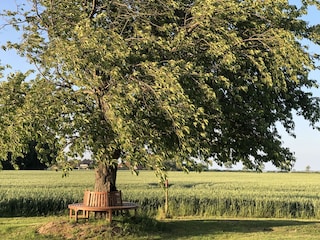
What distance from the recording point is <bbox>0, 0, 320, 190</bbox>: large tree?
976 centimetres

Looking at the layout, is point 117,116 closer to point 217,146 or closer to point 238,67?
point 238,67

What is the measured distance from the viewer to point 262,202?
21.1 meters

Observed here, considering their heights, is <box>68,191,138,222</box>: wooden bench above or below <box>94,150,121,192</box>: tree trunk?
below

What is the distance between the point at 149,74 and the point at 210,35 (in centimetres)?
192

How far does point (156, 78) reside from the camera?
965 cm

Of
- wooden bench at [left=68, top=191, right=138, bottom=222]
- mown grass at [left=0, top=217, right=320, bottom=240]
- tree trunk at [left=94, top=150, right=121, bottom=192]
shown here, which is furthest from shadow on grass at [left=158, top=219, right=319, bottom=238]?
tree trunk at [left=94, top=150, right=121, bottom=192]

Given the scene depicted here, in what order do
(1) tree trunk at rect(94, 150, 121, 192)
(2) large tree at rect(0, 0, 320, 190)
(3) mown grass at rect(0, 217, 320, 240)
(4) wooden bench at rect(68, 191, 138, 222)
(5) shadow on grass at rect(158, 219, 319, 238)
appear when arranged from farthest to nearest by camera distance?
(5) shadow on grass at rect(158, 219, 319, 238), (1) tree trunk at rect(94, 150, 121, 192), (4) wooden bench at rect(68, 191, 138, 222), (3) mown grass at rect(0, 217, 320, 240), (2) large tree at rect(0, 0, 320, 190)

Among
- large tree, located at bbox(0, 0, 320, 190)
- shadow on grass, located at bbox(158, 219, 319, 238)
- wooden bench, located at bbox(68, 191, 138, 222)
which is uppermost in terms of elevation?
large tree, located at bbox(0, 0, 320, 190)

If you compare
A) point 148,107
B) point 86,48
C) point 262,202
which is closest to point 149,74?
point 148,107

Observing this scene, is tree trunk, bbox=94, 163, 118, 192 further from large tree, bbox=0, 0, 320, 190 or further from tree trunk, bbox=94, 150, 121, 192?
large tree, bbox=0, 0, 320, 190

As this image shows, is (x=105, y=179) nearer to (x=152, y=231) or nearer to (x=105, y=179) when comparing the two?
(x=105, y=179)

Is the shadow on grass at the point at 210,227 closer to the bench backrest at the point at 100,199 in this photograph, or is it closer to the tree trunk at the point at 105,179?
the bench backrest at the point at 100,199

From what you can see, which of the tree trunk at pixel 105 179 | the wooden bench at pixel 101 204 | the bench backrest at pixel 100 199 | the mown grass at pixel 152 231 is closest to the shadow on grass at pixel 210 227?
the mown grass at pixel 152 231

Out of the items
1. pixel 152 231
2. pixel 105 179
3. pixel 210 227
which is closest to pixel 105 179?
pixel 105 179
